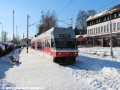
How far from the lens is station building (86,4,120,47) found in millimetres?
38625

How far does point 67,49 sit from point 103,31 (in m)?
34.3

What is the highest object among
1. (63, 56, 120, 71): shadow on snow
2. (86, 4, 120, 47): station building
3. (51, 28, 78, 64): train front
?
(86, 4, 120, 47): station building

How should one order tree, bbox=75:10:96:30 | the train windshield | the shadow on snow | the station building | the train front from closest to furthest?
the shadow on snow → the train front → the train windshield → the station building → tree, bbox=75:10:96:30

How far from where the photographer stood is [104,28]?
4469 cm

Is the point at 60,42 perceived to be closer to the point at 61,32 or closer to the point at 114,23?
the point at 61,32

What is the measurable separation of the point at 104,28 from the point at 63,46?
33989mm

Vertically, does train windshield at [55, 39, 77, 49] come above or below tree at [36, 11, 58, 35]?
below

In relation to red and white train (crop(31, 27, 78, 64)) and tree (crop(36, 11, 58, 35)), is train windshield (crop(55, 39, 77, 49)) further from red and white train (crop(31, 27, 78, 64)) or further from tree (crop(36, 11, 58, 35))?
tree (crop(36, 11, 58, 35))

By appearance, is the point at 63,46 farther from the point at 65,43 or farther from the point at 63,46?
the point at 65,43

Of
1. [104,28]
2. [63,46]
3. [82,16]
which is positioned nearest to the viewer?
[63,46]

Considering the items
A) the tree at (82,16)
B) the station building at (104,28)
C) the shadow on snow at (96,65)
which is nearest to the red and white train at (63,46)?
the shadow on snow at (96,65)

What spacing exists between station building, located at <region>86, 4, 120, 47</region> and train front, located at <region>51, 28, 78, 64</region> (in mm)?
21818

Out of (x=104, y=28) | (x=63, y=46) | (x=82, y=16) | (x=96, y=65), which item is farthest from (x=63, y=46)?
(x=82, y=16)

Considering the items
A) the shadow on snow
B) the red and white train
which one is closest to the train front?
the red and white train
